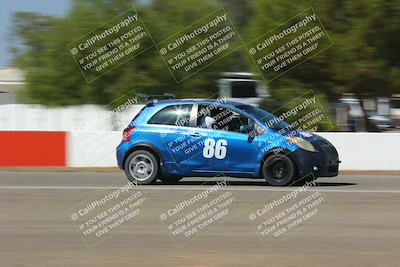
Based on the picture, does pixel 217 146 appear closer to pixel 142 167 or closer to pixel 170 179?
pixel 142 167

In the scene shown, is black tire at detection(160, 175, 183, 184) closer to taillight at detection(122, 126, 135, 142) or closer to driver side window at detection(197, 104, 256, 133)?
taillight at detection(122, 126, 135, 142)

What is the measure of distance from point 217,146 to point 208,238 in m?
5.34

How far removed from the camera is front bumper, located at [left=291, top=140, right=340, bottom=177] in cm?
1302

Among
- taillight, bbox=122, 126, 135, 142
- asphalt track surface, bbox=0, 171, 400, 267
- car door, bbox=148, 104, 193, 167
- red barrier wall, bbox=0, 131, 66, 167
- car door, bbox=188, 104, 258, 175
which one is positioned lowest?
asphalt track surface, bbox=0, 171, 400, 267

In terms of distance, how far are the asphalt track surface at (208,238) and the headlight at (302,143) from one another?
0.94 meters

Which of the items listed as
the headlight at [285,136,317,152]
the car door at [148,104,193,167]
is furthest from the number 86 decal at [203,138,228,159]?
the headlight at [285,136,317,152]

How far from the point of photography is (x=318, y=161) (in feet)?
43.1

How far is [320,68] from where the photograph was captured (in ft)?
76.6

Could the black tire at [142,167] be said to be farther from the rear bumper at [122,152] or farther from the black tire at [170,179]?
the black tire at [170,179]

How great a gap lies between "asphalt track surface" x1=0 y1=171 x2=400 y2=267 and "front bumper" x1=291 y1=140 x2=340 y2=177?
66cm

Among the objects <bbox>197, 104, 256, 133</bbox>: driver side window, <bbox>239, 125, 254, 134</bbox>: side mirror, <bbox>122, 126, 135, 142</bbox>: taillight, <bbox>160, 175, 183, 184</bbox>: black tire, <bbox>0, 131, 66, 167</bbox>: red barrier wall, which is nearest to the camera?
<bbox>239, 125, 254, 134</bbox>: side mirror

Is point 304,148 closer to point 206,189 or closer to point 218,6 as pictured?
point 206,189

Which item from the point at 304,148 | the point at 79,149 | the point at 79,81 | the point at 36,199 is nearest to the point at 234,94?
the point at 79,81

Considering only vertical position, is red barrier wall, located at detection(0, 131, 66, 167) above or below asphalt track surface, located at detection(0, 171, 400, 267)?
above
